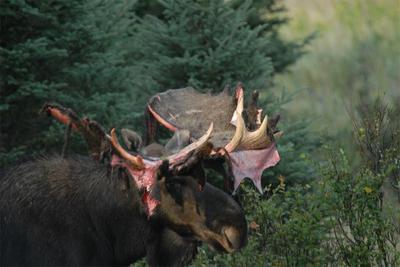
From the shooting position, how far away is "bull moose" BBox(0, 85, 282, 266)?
9148 mm

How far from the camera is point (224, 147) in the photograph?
31.0 ft

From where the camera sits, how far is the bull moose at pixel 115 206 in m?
9.15

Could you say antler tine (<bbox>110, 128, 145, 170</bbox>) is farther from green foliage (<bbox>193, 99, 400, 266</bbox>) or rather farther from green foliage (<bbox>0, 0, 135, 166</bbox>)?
green foliage (<bbox>0, 0, 135, 166</bbox>)

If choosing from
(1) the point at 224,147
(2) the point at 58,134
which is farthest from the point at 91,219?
(2) the point at 58,134

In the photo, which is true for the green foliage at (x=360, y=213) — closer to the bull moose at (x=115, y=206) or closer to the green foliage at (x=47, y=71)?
the bull moose at (x=115, y=206)

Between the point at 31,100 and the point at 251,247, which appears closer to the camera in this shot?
the point at 251,247

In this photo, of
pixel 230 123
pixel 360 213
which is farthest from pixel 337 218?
pixel 230 123

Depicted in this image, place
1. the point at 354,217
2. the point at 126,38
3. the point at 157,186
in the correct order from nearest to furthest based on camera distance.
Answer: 1. the point at 157,186
2. the point at 354,217
3. the point at 126,38

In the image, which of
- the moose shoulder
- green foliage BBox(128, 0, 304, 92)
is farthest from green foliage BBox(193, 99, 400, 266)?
green foliage BBox(128, 0, 304, 92)

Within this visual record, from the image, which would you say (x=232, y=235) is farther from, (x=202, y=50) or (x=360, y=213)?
(x=202, y=50)

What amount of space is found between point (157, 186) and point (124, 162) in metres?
0.29

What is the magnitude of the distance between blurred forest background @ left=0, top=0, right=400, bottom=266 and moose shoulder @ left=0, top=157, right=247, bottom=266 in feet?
5.05

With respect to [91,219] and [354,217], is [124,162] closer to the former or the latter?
[91,219]

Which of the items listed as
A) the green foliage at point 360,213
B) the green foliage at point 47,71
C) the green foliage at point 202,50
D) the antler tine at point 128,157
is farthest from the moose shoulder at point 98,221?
the green foliage at point 202,50
